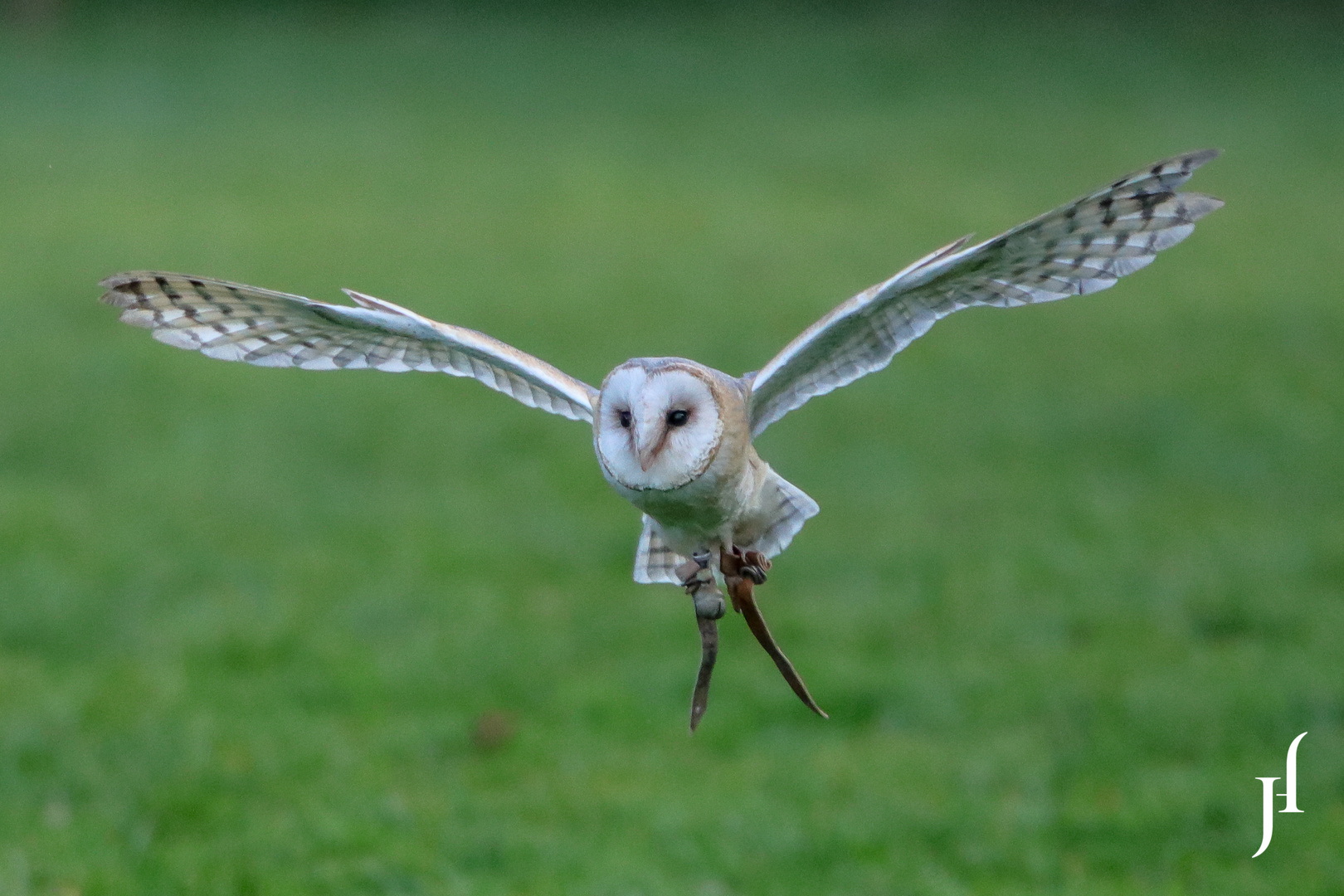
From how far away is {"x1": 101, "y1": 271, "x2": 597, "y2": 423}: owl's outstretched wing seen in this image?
9.68 ft

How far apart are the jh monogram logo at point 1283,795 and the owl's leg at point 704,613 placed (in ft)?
11.1

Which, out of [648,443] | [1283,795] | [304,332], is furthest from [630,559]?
[648,443]

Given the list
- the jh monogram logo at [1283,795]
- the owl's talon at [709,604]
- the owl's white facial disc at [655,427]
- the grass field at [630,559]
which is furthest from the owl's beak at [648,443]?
the jh monogram logo at [1283,795]

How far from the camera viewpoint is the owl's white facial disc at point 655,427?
2516 millimetres

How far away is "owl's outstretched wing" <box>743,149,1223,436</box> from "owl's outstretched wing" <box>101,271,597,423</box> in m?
0.38

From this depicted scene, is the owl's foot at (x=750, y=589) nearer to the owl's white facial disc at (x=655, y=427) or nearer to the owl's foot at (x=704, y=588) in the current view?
the owl's foot at (x=704, y=588)

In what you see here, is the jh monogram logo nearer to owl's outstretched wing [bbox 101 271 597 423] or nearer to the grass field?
the grass field

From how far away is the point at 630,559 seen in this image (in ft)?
28.2

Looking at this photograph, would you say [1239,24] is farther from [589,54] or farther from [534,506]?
[534,506]

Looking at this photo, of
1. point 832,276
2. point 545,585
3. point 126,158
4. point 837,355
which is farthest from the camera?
point 126,158

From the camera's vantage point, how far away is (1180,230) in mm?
2787

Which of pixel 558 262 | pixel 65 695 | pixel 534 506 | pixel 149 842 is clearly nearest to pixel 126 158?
pixel 558 262

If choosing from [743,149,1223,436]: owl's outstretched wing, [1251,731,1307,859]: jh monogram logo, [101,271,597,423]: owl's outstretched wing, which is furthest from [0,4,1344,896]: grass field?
[743,149,1223,436]: owl's outstretched wing

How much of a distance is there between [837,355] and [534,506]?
20.3ft
